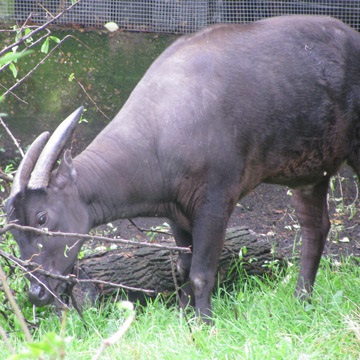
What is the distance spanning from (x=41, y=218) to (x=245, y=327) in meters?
1.42

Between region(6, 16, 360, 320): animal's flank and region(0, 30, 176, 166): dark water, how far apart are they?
3.04m

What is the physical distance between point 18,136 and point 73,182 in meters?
3.65

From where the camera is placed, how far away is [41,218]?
425 centimetres

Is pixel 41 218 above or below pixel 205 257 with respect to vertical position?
above

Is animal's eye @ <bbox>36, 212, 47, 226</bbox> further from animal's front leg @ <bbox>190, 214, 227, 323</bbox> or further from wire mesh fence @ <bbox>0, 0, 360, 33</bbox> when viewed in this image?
wire mesh fence @ <bbox>0, 0, 360, 33</bbox>

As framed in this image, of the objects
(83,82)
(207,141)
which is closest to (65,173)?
(207,141)

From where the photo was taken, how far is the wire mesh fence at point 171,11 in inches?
304

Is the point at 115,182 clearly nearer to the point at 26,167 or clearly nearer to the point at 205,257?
the point at 26,167

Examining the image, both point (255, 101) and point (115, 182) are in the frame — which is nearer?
point (115, 182)

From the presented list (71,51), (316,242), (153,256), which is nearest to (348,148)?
(316,242)

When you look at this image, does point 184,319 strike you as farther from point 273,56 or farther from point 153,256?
point 273,56

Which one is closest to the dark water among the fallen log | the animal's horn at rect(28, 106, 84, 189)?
the fallen log

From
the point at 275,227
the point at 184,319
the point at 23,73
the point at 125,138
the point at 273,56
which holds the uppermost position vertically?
the point at 273,56

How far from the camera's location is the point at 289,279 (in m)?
5.66
